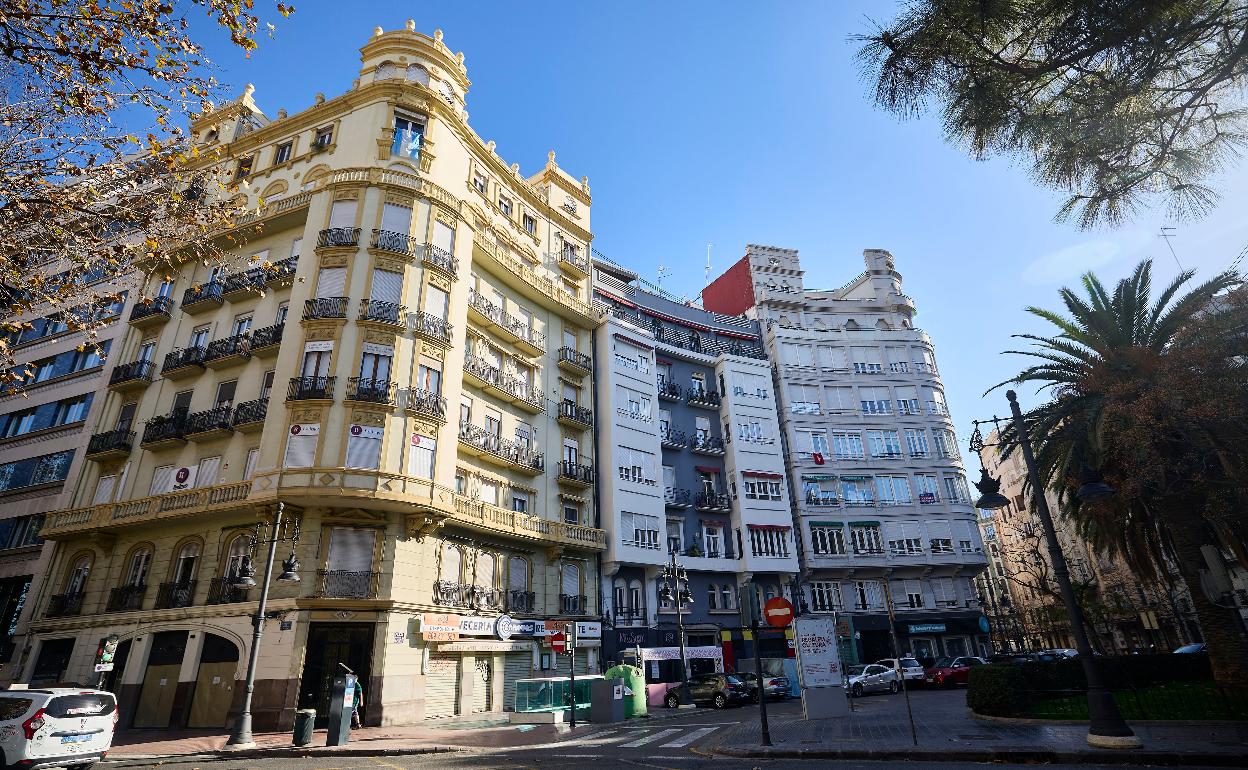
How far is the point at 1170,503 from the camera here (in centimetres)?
1625

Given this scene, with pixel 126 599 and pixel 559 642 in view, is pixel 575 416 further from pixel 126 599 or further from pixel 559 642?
pixel 126 599

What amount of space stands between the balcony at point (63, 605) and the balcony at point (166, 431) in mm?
6200

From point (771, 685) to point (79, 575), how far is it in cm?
2890

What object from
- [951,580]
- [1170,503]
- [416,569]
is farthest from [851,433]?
[416,569]

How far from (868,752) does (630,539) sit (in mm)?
21935

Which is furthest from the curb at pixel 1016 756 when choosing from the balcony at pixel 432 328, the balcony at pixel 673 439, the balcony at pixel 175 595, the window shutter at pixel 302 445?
the balcony at pixel 673 439

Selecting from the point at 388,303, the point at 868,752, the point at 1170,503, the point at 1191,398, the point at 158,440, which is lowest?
the point at 868,752

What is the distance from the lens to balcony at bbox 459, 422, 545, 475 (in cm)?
2650

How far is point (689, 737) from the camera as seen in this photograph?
1558cm

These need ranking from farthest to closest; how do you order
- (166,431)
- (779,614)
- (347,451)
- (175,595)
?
(166,431) → (175,595) → (347,451) → (779,614)

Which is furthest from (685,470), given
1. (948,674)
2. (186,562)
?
(186,562)

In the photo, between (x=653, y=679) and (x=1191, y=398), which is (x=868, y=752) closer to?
(x=1191, y=398)

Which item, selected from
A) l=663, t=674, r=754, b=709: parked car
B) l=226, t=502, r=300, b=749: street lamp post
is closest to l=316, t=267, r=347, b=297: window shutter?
l=226, t=502, r=300, b=749: street lamp post

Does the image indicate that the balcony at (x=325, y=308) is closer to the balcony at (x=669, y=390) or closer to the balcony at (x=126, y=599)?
the balcony at (x=126, y=599)
